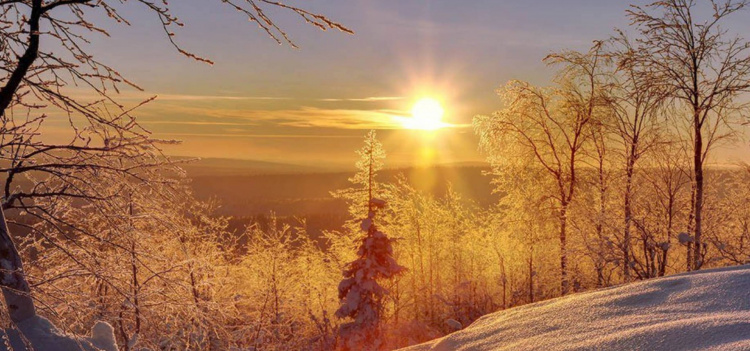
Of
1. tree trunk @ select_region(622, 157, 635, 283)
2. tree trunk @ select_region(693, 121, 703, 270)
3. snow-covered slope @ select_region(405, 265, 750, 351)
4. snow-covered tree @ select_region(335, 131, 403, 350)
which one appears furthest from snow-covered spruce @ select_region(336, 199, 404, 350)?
snow-covered slope @ select_region(405, 265, 750, 351)

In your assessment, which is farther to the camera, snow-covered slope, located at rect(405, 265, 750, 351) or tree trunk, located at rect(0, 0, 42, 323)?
tree trunk, located at rect(0, 0, 42, 323)

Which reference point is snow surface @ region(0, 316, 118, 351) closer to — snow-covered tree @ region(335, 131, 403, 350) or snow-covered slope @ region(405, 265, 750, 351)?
snow-covered slope @ region(405, 265, 750, 351)

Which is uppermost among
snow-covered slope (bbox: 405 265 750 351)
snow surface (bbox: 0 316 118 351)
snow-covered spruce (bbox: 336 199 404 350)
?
snow-covered slope (bbox: 405 265 750 351)

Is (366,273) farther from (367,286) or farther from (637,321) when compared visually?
(637,321)

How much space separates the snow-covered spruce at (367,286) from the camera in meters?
17.5

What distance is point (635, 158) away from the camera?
18172mm

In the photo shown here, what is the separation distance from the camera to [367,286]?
57.4ft

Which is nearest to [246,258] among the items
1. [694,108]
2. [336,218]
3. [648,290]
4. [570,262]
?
[570,262]

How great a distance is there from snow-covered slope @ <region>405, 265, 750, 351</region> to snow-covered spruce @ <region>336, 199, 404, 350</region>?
12.0 m

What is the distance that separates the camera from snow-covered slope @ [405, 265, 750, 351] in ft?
11.4

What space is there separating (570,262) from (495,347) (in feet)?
47.6

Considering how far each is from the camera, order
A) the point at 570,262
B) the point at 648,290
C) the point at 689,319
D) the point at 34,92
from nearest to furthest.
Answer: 1. the point at 689,319
2. the point at 648,290
3. the point at 34,92
4. the point at 570,262

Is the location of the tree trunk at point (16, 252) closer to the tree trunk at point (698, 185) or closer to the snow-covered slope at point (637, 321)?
the snow-covered slope at point (637, 321)

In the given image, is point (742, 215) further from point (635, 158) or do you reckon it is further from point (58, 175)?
point (58, 175)
